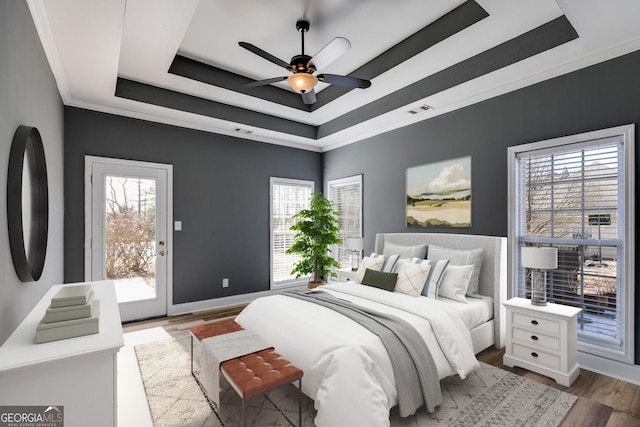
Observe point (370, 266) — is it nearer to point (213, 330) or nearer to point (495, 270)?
point (495, 270)

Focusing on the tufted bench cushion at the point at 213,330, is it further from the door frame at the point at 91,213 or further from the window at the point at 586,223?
the window at the point at 586,223

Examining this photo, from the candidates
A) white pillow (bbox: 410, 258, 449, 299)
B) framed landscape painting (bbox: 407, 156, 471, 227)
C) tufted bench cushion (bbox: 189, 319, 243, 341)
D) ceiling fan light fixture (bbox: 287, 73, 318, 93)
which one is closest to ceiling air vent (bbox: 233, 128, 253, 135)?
ceiling fan light fixture (bbox: 287, 73, 318, 93)

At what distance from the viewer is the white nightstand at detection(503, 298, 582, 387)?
2568 millimetres

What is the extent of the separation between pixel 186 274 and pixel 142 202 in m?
1.16

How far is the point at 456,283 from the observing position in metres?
3.16

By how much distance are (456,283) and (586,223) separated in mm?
1249

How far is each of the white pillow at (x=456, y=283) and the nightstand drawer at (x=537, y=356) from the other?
579 millimetres

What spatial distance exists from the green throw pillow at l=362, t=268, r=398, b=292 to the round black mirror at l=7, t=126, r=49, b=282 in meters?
2.88

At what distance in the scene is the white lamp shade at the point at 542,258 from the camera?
8.79 ft

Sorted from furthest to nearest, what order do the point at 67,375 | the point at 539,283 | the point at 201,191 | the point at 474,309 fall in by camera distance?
the point at 201,191 < the point at 539,283 < the point at 474,309 < the point at 67,375

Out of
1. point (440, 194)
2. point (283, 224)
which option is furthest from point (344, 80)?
point (283, 224)

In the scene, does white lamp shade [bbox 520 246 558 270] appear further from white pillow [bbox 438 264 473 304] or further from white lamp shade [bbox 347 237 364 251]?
white lamp shade [bbox 347 237 364 251]

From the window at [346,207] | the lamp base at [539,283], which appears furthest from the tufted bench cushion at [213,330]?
the window at [346,207]

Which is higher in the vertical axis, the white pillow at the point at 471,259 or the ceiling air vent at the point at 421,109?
the ceiling air vent at the point at 421,109
